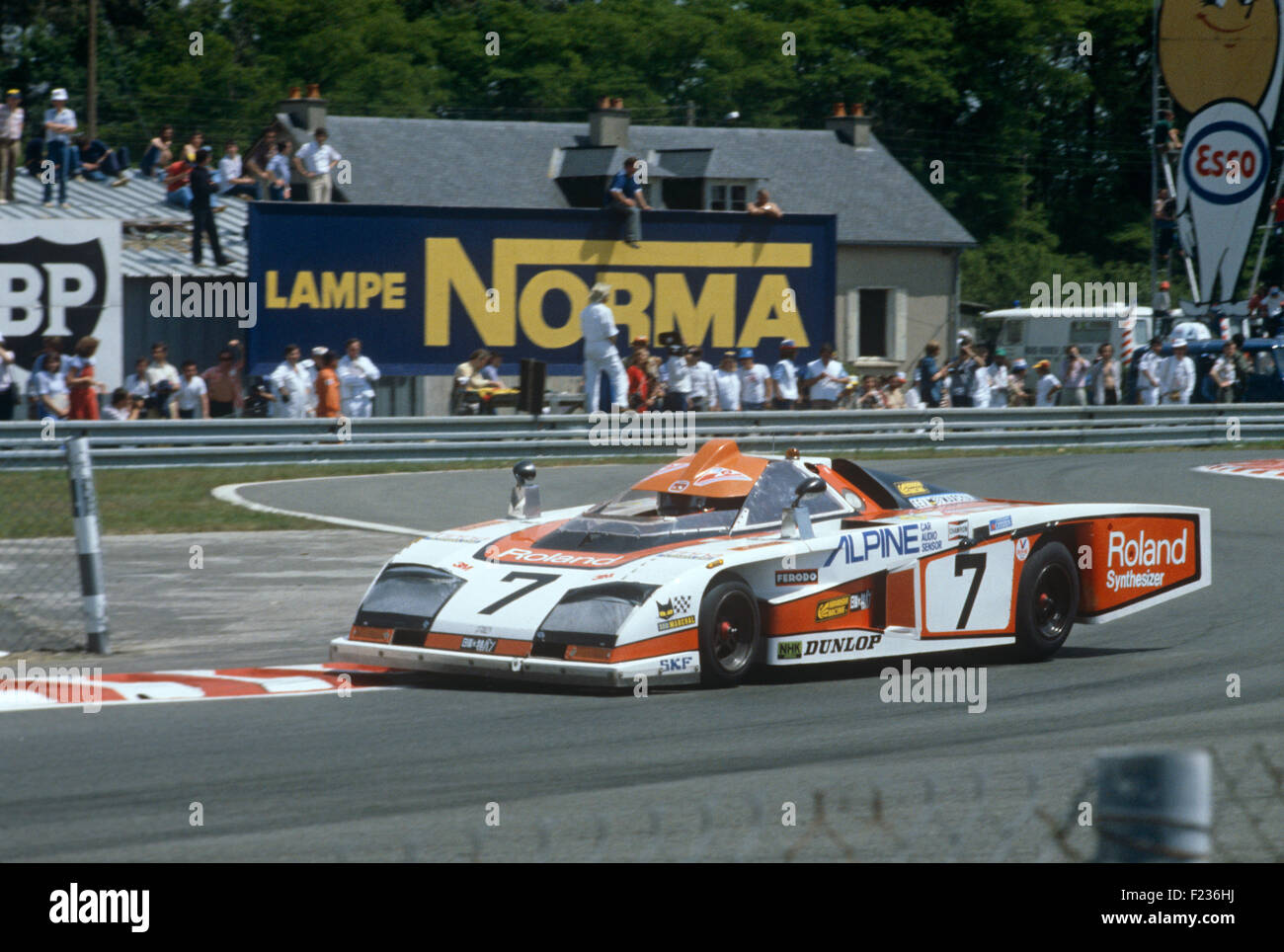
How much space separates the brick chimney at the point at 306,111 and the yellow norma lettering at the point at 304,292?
14.4m

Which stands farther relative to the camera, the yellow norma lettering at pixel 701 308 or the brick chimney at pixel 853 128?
the brick chimney at pixel 853 128

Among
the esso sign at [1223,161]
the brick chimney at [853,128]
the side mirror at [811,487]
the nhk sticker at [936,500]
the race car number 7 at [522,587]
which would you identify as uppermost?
Answer: the brick chimney at [853,128]

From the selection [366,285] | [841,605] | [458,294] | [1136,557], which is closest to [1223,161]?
[458,294]

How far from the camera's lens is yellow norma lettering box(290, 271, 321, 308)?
1009 inches

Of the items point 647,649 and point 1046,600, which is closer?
point 647,649

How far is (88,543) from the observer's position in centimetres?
1016

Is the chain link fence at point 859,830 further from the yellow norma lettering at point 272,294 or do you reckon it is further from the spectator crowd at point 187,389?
the yellow norma lettering at point 272,294

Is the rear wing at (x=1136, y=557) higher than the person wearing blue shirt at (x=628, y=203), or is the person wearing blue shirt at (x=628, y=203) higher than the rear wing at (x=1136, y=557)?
the person wearing blue shirt at (x=628, y=203)

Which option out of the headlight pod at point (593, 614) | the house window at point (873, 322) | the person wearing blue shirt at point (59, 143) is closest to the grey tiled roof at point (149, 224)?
the person wearing blue shirt at point (59, 143)

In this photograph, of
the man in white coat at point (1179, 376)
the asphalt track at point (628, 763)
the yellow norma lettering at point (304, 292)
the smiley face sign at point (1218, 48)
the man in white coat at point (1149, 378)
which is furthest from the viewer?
the smiley face sign at point (1218, 48)

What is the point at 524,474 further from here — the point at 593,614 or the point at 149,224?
the point at 149,224

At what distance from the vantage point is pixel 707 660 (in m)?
8.97

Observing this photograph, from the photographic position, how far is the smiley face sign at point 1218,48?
29703 millimetres

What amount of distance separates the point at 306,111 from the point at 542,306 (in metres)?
15.0
